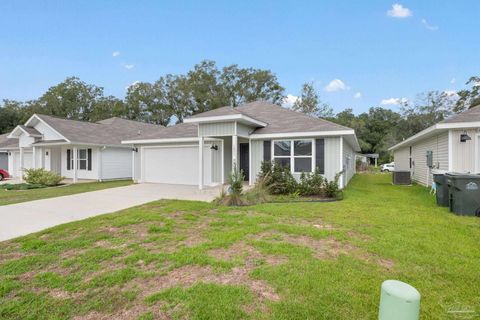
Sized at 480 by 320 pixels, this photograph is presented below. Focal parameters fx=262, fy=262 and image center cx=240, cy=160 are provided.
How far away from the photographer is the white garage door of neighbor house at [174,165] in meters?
13.1

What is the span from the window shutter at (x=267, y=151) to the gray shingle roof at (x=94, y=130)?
685cm

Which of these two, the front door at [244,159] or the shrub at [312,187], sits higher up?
the front door at [244,159]

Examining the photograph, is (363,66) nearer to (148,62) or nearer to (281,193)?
(281,193)

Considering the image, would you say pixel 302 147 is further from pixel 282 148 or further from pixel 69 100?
pixel 69 100

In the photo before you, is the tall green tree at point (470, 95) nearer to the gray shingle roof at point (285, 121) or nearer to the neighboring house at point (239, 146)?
the gray shingle roof at point (285, 121)

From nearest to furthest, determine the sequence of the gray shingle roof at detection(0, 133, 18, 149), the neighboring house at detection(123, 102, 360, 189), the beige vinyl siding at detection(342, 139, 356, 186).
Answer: the neighboring house at detection(123, 102, 360, 189), the beige vinyl siding at detection(342, 139, 356, 186), the gray shingle roof at detection(0, 133, 18, 149)

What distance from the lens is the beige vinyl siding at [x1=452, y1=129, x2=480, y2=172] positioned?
9.18 m

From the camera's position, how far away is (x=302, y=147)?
1113 cm

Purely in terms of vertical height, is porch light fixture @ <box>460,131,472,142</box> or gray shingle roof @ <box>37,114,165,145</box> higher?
gray shingle roof @ <box>37,114,165,145</box>

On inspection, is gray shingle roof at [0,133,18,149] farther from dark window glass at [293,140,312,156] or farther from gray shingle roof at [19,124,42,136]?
dark window glass at [293,140,312,156]

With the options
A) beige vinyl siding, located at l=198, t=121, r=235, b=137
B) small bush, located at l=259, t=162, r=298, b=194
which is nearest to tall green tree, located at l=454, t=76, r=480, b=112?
small bush, located at l=259, t=162, r=298, b=194

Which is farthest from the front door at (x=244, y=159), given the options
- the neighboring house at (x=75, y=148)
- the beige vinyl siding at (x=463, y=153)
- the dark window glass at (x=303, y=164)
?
the beige vinyl siding at (x=463, y=153)

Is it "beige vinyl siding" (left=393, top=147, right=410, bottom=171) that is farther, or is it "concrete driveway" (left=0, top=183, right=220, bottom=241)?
"beige vinyl siding" (left=393, top=147, right=410, bottom=171)

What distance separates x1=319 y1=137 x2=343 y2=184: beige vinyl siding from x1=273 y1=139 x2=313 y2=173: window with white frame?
25.0 inches
